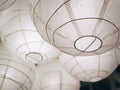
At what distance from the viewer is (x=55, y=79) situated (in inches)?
56.8

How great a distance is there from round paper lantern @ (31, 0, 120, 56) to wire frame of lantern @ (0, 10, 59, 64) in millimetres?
270

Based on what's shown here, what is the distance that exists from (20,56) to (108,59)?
0.40 metres

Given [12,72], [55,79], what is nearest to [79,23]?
[12,72]

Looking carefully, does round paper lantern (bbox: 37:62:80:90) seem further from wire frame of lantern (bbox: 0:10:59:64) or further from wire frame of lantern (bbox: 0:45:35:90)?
wire frame of lantern (bbox: 0:10:59:64)

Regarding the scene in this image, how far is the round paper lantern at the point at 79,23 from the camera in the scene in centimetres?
68

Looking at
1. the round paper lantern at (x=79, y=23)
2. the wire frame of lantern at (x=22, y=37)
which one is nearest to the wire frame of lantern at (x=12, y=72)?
the wire frame of lantern at (x=22, y=37)

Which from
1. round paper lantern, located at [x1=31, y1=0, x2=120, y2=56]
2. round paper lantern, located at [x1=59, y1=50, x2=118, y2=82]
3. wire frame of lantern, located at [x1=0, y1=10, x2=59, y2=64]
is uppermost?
wire frame of lantern, located at [x1=0, y1=10, x2=59, y2=64]

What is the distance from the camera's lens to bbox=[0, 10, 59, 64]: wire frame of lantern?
3.51 feet

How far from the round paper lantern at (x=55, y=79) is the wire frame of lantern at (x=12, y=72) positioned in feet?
0.61

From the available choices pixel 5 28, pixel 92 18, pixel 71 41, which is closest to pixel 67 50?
pixel 71 41

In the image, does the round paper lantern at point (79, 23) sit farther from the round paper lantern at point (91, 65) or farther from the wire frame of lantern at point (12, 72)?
the wire frame of lantern at point (12, 72)

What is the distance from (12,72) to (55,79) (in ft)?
Result: 0.94

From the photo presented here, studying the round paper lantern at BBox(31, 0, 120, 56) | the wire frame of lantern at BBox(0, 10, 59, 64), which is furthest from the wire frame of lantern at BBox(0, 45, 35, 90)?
the round paper lantern at BBox(31, 0, 120, 56)

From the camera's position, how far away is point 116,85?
2.29 m
